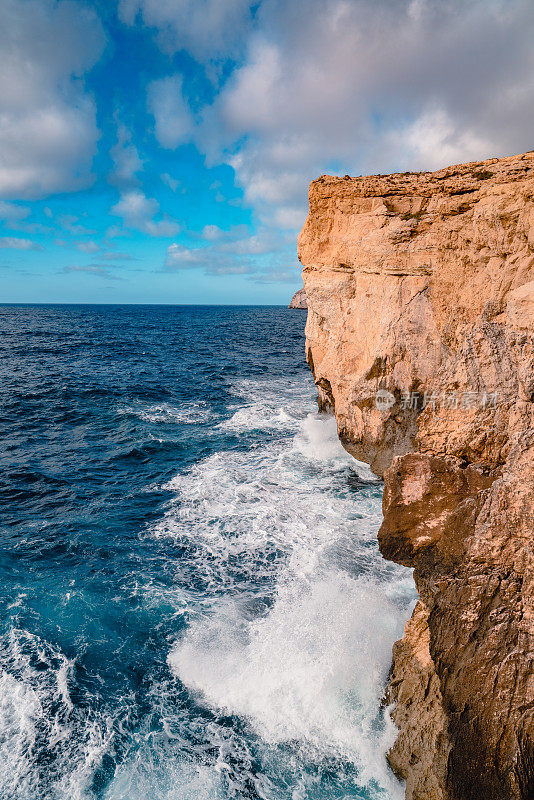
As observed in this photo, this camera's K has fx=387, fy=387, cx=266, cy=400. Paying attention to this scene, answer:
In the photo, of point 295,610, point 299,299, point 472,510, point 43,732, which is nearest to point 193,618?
point 295,610

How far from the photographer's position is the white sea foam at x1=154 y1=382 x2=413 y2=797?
779 centimetres

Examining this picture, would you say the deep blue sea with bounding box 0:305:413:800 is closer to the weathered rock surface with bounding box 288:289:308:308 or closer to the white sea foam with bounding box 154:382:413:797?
the white sea foam with bounding box 154:382:413:797

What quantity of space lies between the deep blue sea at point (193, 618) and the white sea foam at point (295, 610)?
0.14 feet

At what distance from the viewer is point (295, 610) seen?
10.3 m

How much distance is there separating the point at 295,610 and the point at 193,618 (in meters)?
2.72

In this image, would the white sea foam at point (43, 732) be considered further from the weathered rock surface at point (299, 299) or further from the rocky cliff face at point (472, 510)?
the weathered rock surface at point (299, 299)

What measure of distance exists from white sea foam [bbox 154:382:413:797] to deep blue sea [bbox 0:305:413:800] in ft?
0.14

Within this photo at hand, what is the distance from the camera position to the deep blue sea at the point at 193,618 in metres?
7.18

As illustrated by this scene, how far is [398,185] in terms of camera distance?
1395 centimetres

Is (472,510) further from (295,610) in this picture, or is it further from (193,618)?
(193,618)

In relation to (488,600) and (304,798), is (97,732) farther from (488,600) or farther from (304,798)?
(488,600)

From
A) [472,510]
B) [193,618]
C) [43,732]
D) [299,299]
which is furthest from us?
[299,299]

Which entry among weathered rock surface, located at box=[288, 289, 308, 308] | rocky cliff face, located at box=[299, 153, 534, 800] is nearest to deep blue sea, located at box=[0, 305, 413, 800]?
rocky cliff face, located at box=[299, 153, 534, 800]

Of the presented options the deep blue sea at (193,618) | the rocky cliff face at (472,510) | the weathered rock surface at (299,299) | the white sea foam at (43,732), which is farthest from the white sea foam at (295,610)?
the weathered rock surface at (299,299)
